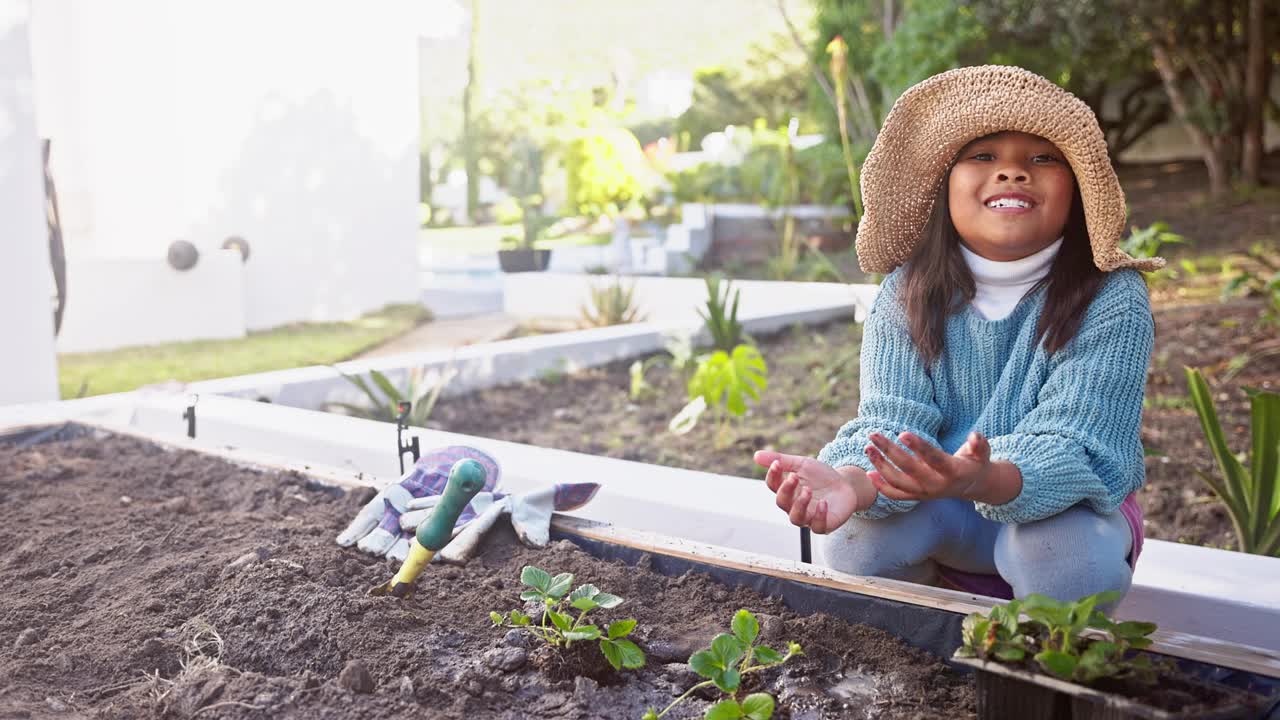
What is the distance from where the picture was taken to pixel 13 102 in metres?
4.55

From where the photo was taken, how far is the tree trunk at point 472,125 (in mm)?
23578

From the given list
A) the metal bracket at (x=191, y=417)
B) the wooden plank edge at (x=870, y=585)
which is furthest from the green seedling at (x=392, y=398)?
the wooden plank edge at (x=870, y=585)

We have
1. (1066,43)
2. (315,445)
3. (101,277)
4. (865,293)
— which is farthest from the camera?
(1066,43)

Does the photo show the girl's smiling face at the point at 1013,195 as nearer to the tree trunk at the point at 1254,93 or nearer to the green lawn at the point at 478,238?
the tree trunk at the point at 1254,93

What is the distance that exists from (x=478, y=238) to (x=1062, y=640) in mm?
19200

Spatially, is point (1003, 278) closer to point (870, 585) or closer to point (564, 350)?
point (870, 585)

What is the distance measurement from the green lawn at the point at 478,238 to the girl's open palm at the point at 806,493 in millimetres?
11712

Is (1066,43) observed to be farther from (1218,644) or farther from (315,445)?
(1218,644)

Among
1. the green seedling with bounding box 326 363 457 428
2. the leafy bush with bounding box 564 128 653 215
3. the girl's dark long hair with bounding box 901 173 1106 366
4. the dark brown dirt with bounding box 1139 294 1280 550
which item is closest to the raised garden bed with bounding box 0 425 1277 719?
the girl's dark long hair with bounding box 901 173 1106 366

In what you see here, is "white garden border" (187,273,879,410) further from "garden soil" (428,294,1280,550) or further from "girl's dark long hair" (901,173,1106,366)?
"girl's dark long hair" (901,173,1106,366)

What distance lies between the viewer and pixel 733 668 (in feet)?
4.36

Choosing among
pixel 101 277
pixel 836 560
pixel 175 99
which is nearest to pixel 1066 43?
pixel 175 99

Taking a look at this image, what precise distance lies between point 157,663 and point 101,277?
663 centimetres

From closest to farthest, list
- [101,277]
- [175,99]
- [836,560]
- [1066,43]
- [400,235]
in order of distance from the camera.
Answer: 1. [836,560]
2. [101,277]
3. [175,99]
4. [1066,43]
5. [400,235]
